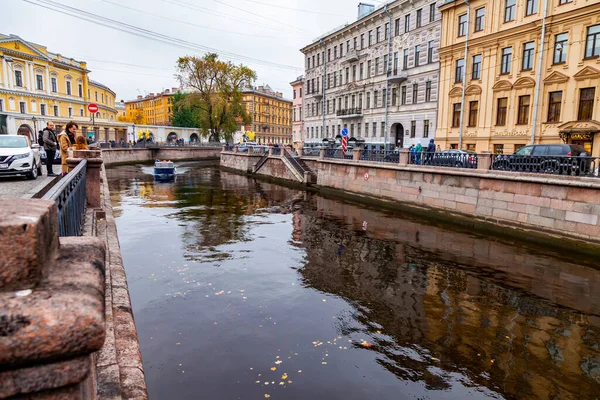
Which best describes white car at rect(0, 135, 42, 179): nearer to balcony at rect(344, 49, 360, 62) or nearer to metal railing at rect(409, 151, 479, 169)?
metal railing at rect(409, 151, 479, 169)

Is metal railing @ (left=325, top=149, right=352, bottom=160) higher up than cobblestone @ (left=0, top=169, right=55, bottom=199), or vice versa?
metal railing @ (left=325, top=149, right=352, bottom=160)

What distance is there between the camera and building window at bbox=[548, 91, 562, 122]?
2403 cm

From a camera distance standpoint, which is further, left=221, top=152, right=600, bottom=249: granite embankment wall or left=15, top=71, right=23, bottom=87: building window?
left=15, top=71, right=23, bottom=87: building window

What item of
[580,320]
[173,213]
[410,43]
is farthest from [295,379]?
[410,43]

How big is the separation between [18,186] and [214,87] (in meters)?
50.0

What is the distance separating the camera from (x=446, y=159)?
60.4ft

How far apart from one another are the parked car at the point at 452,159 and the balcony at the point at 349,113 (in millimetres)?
24439

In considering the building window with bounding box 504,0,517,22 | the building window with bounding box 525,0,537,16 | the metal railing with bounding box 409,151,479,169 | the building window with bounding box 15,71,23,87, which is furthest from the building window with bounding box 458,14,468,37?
the building window with bounding box 15,71,23,87

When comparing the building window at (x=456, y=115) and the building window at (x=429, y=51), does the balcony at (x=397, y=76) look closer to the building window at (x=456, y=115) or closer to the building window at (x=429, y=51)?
the building window at (x=429, y=51)

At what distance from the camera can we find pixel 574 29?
22.9 m

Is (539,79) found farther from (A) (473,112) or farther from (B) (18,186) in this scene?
(B) (18,186)

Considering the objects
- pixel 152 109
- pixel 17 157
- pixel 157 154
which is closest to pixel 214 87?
pixel 157 154

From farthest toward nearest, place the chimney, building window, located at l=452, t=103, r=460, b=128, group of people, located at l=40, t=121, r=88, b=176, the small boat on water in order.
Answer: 1. the chimney
2. the small boat on water
3. building window, located at l=452, t=103, r=460, b=128
4. group of people, located at l=40, t=121, r=88, b=176

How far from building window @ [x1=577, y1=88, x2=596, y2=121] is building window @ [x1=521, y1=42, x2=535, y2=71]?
146 inches
